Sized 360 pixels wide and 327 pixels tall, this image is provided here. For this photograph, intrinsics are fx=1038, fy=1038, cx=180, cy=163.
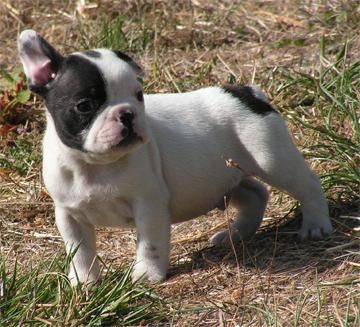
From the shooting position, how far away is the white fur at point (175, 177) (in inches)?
214

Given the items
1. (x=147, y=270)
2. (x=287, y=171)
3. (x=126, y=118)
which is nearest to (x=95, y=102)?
(x=126, y=118)

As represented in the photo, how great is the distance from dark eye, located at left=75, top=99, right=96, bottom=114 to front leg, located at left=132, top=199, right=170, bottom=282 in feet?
2.00

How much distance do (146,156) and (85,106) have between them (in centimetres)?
51

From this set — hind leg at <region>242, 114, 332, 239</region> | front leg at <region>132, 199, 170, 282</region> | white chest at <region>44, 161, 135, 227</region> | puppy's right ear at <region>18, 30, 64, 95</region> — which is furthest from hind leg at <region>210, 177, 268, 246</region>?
puppy's right ear at <region>18, 30, 64, 95</region>

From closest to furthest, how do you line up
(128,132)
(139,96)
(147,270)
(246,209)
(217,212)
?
(128,132), (139,96), (147,270), (246,209), (217,212)

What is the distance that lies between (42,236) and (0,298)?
1663 mm

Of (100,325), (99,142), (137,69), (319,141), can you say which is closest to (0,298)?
(100,325)

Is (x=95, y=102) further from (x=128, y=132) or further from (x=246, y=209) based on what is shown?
(x=246, y=209)

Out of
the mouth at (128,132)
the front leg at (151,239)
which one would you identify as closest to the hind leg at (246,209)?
the front leg at (151,239)

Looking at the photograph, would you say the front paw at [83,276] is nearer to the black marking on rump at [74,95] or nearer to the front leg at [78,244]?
the front leg at [78,244]

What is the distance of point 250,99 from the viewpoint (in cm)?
610

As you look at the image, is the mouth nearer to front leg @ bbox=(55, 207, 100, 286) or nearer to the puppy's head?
the puppy's head

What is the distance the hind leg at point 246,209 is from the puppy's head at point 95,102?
1.21 meters

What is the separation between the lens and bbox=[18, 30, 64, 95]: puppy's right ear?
538cm
